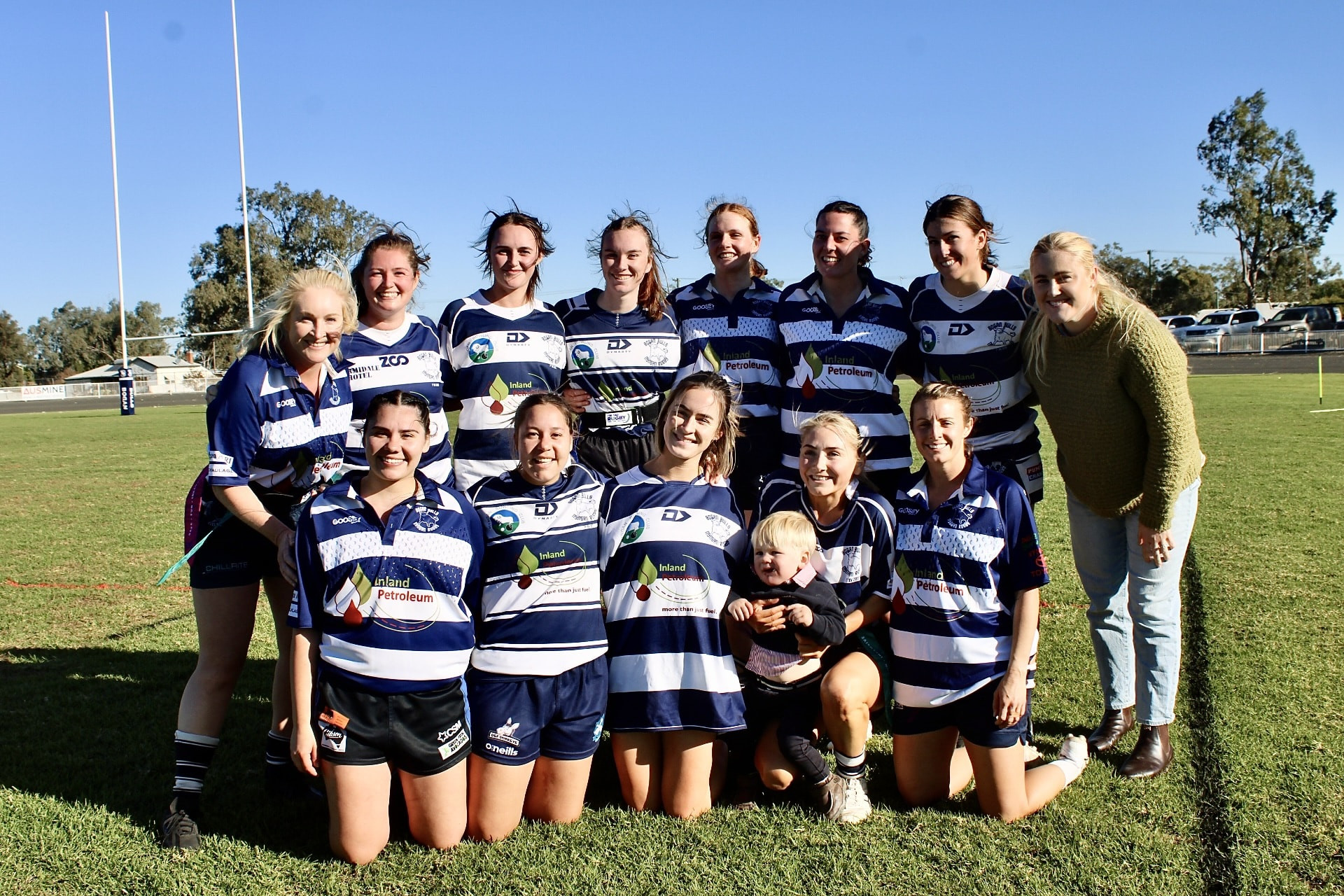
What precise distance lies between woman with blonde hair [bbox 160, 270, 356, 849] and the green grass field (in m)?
0.41

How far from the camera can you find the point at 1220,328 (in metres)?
43.3

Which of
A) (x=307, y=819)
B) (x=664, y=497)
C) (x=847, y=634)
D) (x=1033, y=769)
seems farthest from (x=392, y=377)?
(x=1033, y=769)

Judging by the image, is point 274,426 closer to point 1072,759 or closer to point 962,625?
point 962,625

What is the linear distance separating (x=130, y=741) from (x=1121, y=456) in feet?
14.6

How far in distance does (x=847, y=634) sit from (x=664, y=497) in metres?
0.85

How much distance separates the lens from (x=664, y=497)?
3.67 m

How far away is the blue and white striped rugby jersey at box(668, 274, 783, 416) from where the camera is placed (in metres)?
4.40

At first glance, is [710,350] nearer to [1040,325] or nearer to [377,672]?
[1040,325]

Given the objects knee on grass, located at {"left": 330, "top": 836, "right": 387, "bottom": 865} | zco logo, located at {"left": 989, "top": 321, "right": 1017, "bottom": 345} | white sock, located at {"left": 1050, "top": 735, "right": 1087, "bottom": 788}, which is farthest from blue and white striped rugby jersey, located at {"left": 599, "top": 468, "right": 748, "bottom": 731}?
zco logo, located at {"left": 989, "top": 321, "right": 1017, "bottom": 345}

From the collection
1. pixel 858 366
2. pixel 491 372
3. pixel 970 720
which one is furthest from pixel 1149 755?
pixel 491 372

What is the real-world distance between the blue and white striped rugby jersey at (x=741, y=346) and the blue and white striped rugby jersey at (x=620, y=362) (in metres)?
0.12

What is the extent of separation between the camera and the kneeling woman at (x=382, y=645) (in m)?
3.26

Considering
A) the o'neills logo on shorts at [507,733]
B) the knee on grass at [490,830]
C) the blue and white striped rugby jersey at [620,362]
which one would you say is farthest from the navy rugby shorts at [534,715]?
the blue and white striped rugby jersey at [620,362]

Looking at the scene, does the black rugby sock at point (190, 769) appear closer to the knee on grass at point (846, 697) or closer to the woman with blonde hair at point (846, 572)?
the woman with blonde hair at point (846, 572)
